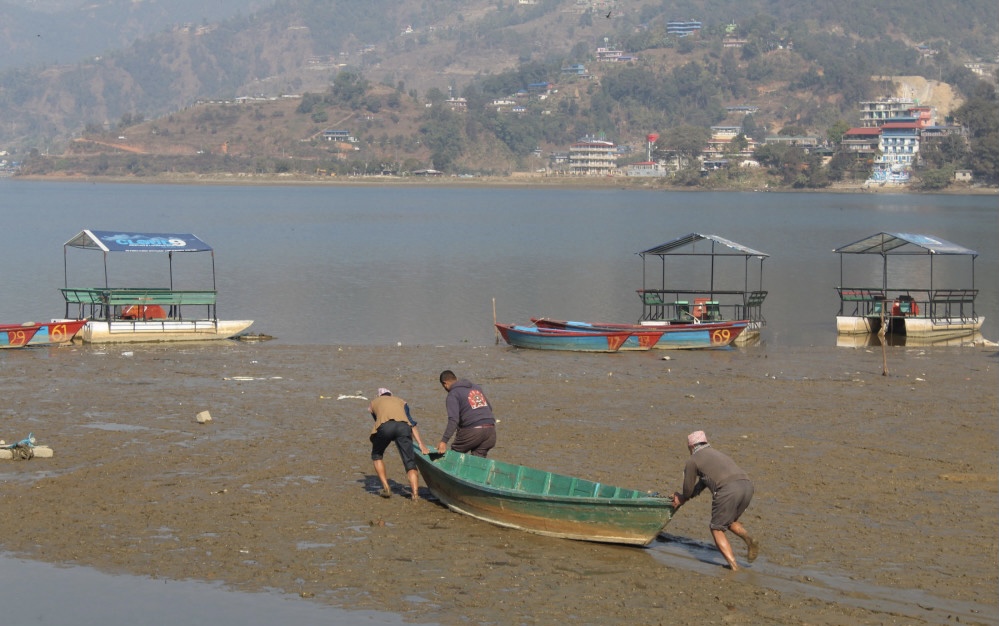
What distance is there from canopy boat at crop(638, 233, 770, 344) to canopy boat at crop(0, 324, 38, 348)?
14976 millimetres

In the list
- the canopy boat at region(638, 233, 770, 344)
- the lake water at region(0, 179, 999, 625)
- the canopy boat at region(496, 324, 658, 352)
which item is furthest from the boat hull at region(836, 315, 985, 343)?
the canopy boat at region(496, 324, 658, 352)

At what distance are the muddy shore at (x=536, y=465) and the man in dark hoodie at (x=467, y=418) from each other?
0.92 metres

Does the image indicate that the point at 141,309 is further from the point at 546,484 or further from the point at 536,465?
the point at 546,484

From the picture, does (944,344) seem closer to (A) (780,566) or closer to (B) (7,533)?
(A) (780,566)

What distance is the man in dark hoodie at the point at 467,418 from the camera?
49.5 ft

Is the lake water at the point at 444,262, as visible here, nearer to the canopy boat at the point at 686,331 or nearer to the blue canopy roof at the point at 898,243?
the blue canopy roof at the point at 898,243

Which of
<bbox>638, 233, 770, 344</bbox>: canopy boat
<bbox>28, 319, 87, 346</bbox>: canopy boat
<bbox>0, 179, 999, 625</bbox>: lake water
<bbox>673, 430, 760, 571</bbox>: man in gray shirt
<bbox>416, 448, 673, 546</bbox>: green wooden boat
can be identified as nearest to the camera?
<bbox>0, 179, 999, 625</bbox>: lake water

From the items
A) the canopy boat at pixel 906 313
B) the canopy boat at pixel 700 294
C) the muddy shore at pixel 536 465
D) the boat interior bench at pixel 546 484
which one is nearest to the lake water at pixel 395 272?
the muddy shore at pixel 536 465

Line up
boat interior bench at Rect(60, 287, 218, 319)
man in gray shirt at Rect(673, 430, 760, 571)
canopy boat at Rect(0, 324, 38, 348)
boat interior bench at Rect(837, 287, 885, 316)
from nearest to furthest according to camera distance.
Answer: man in gray shirt at Rect(673, 430, 760, 571), canopy boat at Rect(0, 324, 38, 348), boat interior bench at Rect(60, 287, 218, 319), boat interior bench at Rect(837, 287, 885, 316)

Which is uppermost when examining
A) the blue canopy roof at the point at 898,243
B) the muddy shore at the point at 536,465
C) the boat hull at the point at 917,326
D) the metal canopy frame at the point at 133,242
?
the metal canopy frame at the point at 133,242

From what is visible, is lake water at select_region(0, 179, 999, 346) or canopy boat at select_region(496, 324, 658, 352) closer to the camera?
canopy boat at select_region(496, 324, 658, 352)

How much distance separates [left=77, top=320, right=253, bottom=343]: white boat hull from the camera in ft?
102

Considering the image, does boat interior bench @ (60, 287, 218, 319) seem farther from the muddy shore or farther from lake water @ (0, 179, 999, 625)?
the muddy shore

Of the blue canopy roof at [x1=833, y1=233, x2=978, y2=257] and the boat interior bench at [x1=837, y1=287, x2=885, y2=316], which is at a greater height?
the blue canopy roof at [x1=833, y1=233, x2=978, y2=257]
